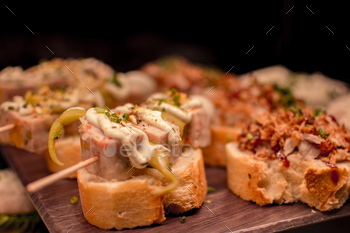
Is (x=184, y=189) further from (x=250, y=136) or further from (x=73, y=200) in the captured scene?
(x=73, y=200)

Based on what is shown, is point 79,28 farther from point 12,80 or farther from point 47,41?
point 12,80

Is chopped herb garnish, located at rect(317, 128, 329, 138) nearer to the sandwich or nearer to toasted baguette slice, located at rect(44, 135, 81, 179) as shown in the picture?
the sandwich

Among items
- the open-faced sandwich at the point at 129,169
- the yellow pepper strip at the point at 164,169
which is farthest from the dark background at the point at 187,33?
the yellow pepper strip at the point at 164,169

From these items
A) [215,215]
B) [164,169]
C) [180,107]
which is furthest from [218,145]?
[164,169]

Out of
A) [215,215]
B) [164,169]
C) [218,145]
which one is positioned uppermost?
[164,169]

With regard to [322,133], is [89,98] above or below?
above

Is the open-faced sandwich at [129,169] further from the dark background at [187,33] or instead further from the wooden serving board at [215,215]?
the dark background at [187,33]

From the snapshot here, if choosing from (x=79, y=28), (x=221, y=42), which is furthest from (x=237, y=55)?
(x=79, y=28)
